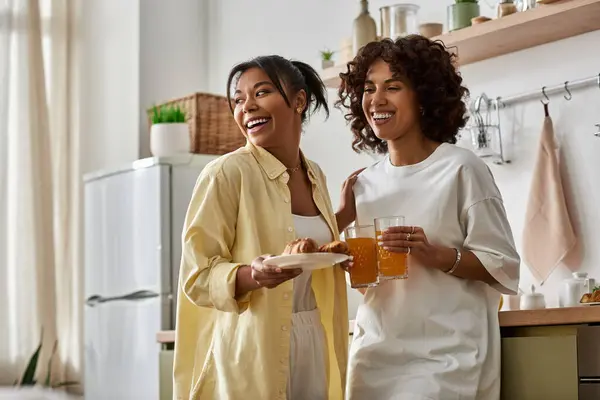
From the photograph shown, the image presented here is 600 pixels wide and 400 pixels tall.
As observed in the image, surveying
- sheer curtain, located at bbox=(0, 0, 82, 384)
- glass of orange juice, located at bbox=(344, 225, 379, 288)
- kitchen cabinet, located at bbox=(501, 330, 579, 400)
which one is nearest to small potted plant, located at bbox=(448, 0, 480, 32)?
kitchen cabinet, located at bbox=(501, 330, 579, 400)

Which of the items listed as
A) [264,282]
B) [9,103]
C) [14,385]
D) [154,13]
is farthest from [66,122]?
[264,282]

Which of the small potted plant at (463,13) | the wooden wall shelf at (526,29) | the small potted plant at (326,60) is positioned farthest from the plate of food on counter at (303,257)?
the small potted plant at (326,60)

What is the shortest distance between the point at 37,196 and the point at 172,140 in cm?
83

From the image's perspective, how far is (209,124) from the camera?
174 inches

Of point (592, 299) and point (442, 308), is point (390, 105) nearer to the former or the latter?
point (442, 308)

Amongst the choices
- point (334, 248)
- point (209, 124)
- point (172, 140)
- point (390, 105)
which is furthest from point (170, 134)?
point (334, 248)

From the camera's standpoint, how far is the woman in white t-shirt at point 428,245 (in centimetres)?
202

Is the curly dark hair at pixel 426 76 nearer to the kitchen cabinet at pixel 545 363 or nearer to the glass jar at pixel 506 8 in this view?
the kitchen cabinet at pixel 545 363

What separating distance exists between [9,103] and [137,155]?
0.67m

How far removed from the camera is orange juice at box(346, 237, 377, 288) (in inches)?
77.7

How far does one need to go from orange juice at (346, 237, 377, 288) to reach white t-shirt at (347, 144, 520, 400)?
0.43ft

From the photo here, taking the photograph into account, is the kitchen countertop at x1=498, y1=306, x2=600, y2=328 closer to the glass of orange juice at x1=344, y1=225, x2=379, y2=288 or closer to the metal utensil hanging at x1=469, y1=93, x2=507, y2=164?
the glass of orange juice at x1=344, y1=225, x2=379, y2=288

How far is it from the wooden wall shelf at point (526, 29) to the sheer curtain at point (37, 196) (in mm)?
2189

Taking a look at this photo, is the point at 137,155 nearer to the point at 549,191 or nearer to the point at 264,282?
the point at 549,191
